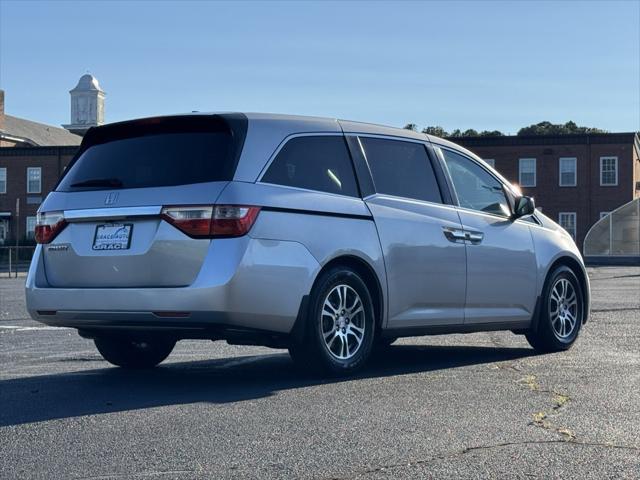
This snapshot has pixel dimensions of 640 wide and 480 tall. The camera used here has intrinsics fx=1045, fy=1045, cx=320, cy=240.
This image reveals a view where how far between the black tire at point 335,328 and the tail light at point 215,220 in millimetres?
761

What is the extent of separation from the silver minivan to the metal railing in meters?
30.2

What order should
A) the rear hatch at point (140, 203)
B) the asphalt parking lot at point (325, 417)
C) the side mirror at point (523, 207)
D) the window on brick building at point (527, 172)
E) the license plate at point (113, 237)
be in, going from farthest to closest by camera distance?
the window on brick building at point (527, 172) < the side mirror at point (523, 207) < the license plate at point (113, 237) < the rear hatch at point (140, 203) < the asphalt parking lot at point (325, 417)

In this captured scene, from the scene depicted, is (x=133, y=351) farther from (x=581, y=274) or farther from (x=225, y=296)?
(x=581, y=274)

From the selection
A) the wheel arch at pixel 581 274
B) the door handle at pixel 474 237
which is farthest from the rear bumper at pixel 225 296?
the wheel arch at pixel 581 274

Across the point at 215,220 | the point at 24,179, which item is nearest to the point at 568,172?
the point at 24,179

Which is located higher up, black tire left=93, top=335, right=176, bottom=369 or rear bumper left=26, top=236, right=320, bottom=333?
rear bumper left=26, top=236, right=320, bottom=333

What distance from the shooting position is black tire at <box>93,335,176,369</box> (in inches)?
324

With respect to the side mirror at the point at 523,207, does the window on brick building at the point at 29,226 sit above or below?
below

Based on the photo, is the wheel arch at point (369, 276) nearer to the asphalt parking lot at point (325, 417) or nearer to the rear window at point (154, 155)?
the asphalt parking lot at point (325, 417)

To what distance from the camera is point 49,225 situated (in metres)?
7.46

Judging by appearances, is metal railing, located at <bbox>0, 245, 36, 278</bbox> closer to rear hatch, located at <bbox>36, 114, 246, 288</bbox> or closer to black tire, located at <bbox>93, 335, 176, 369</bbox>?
black tire, located at <bbox>93, 335, 176, 369</bbox>

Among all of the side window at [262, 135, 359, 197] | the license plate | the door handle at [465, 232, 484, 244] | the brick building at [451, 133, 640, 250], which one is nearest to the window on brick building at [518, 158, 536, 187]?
the brick building at [451, 133, 640, 250]

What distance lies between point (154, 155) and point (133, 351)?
1.86 metres

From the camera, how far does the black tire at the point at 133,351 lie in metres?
8.23
